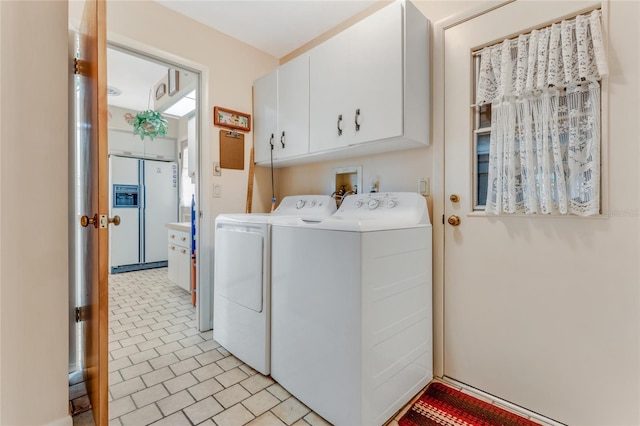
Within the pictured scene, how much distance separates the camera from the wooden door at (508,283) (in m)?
1.38

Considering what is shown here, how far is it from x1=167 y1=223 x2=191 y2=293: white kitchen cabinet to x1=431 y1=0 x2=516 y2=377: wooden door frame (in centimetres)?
245

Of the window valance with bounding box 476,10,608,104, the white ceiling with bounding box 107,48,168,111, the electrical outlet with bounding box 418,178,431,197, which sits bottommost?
the electrical outlet with bounding box 418,178,431,197

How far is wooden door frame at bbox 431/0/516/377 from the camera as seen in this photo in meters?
1.78

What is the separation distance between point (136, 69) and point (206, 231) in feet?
7.38

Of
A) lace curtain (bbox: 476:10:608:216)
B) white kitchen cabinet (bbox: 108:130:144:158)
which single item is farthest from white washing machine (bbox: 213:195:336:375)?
white kitchen cabinet (bbox: 108:130:144:158)

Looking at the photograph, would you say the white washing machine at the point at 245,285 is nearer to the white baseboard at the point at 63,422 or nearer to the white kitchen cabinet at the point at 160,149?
the white baseboard at the point at 63,422

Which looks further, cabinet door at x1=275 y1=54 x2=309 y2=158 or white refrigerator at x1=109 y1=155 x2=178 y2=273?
white refrigerator at x1=109 y1=155 x2=178 y2=273

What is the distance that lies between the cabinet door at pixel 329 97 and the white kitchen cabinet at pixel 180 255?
6.17ft

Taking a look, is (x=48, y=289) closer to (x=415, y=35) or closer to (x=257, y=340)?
(x=257, y=340)

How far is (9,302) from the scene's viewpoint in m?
1.15

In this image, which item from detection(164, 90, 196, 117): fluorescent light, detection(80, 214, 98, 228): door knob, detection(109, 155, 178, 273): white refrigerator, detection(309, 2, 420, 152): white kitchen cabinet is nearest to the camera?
detection(80, 214, 98, 228): door knob

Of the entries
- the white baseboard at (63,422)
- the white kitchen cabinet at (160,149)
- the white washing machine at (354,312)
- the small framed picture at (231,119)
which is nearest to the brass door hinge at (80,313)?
the white baseboard at (63,422)

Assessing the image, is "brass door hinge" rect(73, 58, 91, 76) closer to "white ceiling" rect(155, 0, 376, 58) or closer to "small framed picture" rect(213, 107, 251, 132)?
"white ceiling" rect(155, 0, 376, 58)

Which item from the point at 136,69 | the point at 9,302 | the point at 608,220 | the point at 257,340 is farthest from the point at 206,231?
the point at 608,220
